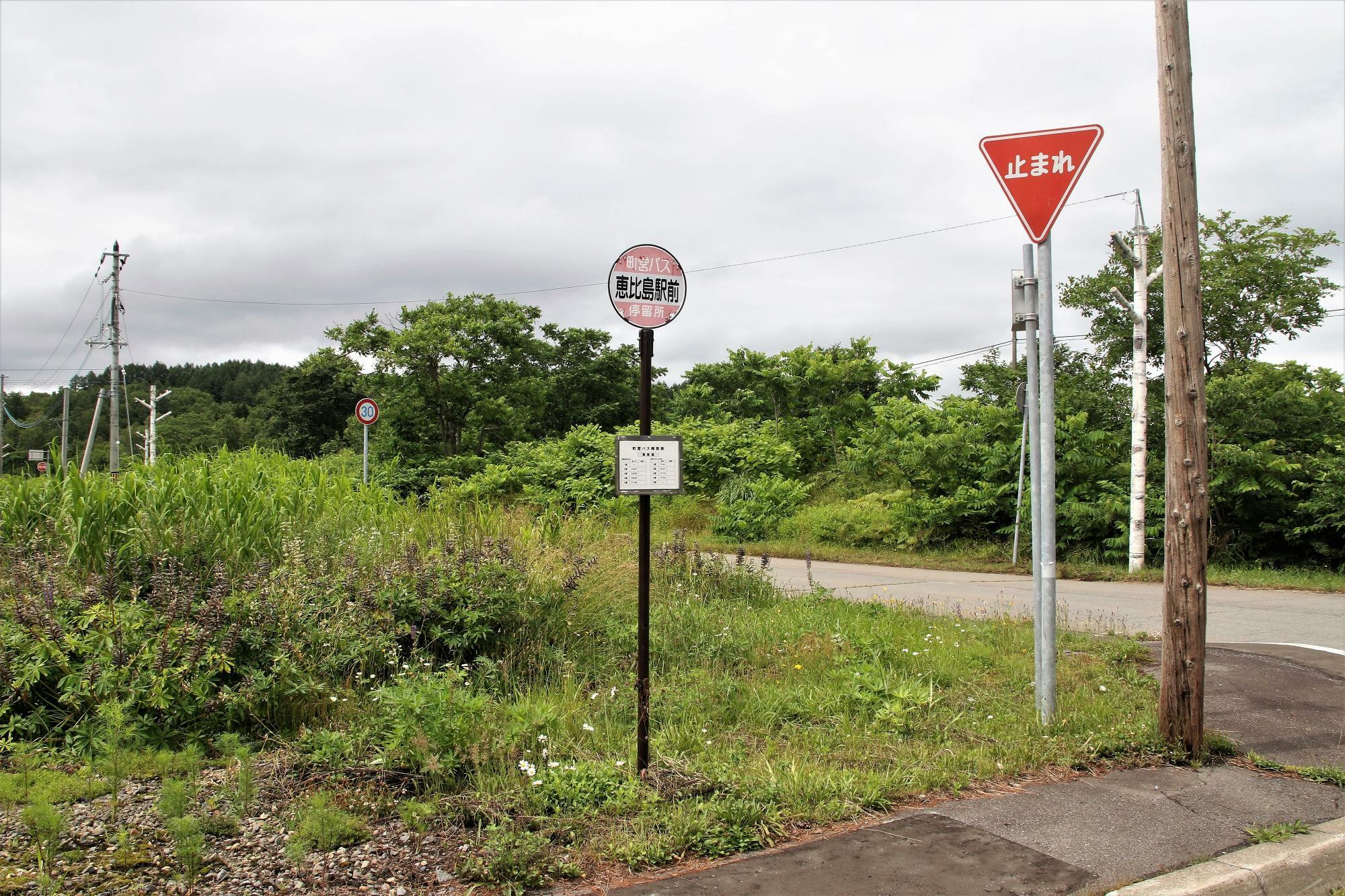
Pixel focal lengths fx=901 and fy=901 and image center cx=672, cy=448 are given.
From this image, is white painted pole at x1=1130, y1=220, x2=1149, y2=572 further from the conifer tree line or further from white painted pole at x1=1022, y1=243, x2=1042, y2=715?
white painted pole at x1=1022, y1=243, x2=1042, y2=715

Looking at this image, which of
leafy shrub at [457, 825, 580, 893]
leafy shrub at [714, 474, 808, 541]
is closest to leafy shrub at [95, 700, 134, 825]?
leafy shrub at [457, 825, 580, 893]

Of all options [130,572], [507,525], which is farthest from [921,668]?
[130,572]

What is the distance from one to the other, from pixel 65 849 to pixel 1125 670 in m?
6.82

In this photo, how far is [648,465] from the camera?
4.61 meters

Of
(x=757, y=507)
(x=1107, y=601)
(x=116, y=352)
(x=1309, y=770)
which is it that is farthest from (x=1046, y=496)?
(x=116, y=352)

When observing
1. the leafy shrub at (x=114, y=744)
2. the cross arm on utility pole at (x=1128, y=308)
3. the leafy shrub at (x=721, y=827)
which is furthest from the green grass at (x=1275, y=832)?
the cross arm on utility pole at (x=1128, y=308)

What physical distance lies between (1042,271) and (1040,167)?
624mm

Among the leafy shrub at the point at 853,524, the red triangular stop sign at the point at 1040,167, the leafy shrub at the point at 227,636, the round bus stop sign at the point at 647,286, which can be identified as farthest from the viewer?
the leafy shrub at the point at 853,524

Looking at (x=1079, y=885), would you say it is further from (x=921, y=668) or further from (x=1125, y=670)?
(x=1125, y=670)

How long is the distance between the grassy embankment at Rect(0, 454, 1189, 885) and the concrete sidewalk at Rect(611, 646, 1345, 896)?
0.76 feet

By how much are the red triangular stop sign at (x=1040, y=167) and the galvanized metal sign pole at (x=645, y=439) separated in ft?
7.29

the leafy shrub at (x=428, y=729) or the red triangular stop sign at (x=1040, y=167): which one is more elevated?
the red triangular stop sign at (x=1040, y=167)

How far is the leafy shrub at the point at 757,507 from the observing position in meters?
22.5

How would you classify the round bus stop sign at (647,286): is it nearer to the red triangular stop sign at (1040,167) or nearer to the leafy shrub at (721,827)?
the red triangular stop sign at (1040,167)
